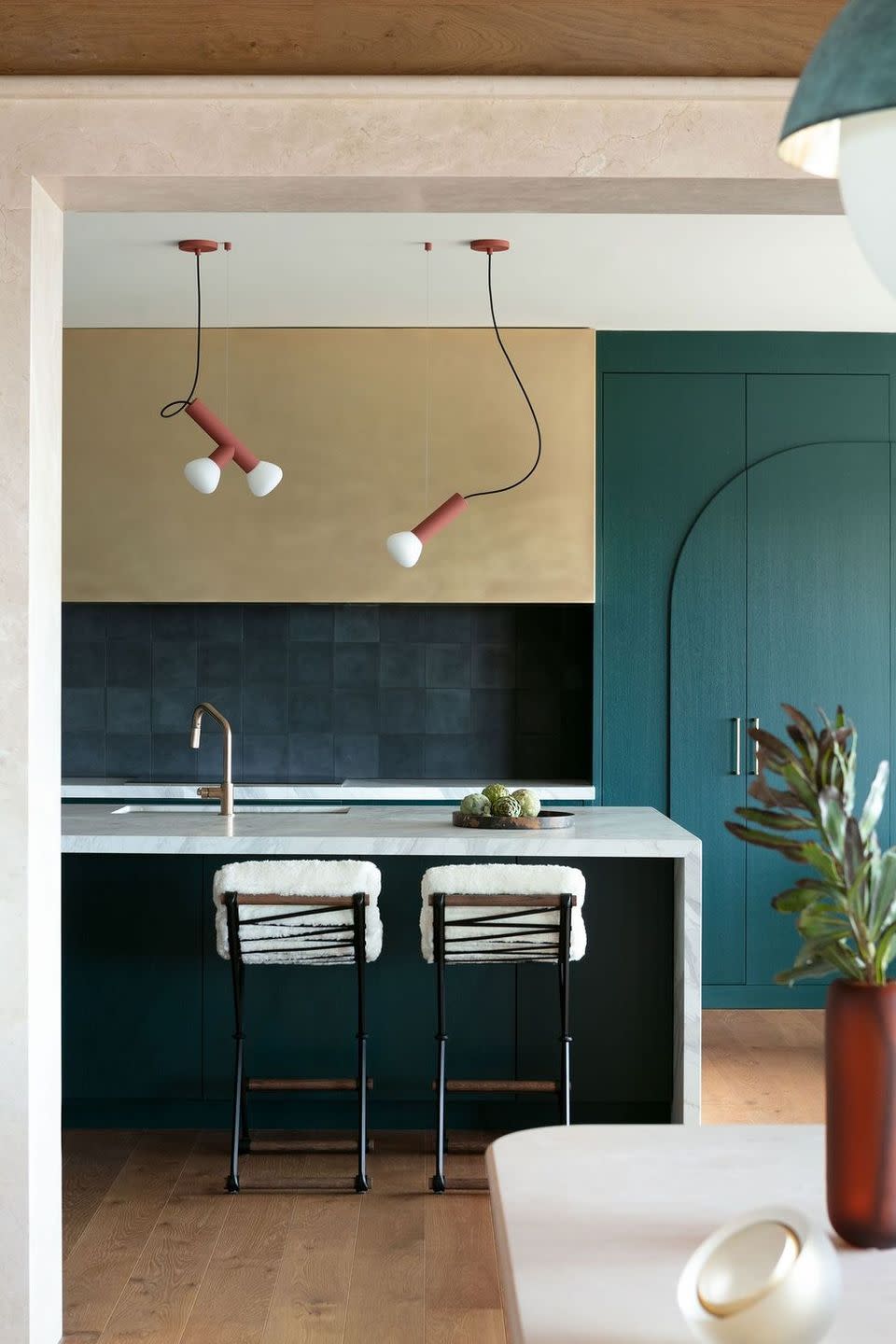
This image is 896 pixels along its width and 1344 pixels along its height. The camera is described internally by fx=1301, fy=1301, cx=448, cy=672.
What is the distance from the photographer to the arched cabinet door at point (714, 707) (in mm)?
5461

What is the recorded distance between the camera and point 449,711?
19.3 ft

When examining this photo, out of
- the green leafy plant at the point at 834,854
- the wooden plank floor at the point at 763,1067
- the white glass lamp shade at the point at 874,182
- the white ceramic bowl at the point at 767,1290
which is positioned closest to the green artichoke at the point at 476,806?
the wooden plank floor at the point at 763,1067

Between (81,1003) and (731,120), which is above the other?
(731,120)

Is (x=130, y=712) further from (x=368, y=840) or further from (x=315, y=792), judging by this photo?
(x=368, y=840)

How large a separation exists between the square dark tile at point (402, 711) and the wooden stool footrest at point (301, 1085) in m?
2.26

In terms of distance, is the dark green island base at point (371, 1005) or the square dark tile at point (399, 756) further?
the square dark tile at point (399, 756)

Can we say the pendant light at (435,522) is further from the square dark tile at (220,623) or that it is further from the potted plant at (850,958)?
the potted plant at (850,958)

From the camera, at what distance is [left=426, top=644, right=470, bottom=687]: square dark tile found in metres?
5.88

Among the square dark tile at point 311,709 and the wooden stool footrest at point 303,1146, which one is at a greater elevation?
the square dark tile at point 311,709

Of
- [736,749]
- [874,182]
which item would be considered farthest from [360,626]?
[874,182]

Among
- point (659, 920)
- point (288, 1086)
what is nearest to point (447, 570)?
point (659, 920)

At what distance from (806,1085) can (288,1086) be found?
181 cm

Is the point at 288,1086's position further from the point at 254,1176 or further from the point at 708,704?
the point at 708,704

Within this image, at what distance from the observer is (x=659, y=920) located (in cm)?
388
